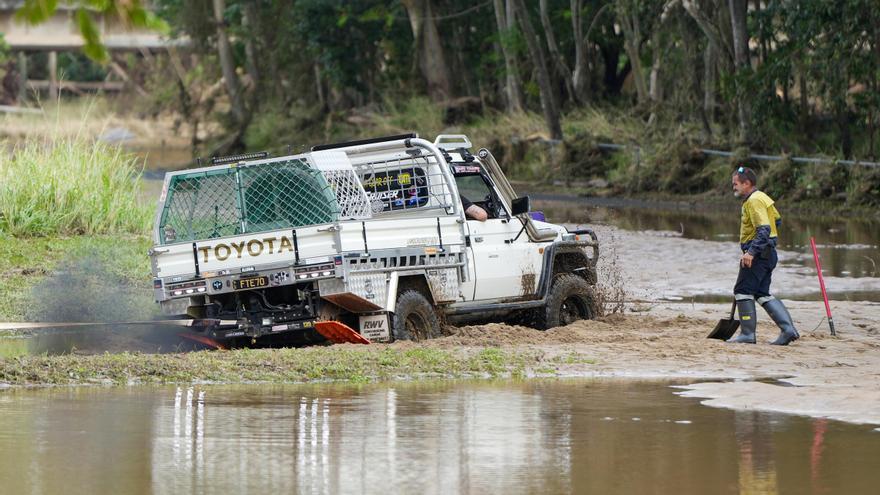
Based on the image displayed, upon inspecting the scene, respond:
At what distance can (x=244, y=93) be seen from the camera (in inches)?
2559

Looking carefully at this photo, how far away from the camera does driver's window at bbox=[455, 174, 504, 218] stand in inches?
647

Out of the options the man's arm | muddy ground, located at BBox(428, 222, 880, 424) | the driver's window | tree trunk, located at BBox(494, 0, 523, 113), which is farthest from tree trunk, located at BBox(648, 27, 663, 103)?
the man's arm

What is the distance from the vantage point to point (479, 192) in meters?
16.6

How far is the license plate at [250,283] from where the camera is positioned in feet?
46.4

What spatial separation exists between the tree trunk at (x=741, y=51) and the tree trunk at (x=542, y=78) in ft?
23.6

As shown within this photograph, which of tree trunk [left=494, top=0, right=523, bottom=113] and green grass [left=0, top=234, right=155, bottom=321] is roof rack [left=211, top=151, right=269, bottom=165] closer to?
green grass [left=0, top=234, right=155, bottom=321]

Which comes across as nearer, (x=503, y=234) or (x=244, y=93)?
(x=503, y=234)

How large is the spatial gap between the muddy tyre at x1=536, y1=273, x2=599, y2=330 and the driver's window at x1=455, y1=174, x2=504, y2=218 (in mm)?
1187

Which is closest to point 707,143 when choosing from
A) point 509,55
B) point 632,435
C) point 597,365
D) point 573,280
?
point 509,55

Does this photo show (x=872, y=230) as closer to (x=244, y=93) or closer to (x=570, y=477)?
(x=570, y=477)

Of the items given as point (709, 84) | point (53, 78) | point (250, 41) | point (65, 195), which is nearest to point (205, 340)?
point (65, 195)

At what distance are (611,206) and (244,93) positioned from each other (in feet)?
96.8

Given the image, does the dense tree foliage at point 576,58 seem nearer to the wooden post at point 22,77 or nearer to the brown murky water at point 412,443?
the wooden post at point 22,77

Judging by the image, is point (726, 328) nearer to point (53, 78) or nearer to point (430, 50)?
point (430, 50)
